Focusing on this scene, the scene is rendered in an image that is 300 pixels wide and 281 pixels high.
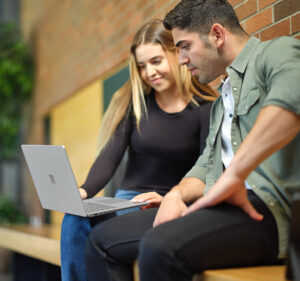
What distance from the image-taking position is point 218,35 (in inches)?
50.9

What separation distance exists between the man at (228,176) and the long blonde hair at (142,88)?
49 centimetres

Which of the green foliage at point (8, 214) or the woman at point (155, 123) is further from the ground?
the woman at point (155, 123)

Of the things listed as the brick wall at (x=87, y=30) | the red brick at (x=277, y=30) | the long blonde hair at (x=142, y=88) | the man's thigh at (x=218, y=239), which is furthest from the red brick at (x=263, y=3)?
the man's thigh at (x=218, y=239)

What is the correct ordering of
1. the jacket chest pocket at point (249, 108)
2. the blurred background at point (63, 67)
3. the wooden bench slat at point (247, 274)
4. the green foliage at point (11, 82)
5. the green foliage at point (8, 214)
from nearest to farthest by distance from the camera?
1. the wooden bench slat at point (247, 274)
2. the jacket chest pocket at point (249, 108)
3. the blurred background at point (63, 67)
4. the green foliage at point (8, 214)
5. the green foliage at point (11, 82)

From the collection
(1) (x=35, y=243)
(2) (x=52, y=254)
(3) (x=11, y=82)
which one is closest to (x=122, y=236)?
(2) (x=52, y=254)

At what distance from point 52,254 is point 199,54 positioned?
1.50m

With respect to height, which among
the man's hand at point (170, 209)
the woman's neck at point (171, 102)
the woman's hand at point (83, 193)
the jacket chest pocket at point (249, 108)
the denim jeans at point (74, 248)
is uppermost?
the jacket chest pocket at point (249, 108)

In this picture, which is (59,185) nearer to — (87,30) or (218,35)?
(218,35)

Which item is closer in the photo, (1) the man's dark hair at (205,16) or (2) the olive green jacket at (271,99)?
(2) the olive green jacket at (271,99)

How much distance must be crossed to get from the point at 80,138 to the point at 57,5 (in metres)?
1.62

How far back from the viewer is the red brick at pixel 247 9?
1.81 meters

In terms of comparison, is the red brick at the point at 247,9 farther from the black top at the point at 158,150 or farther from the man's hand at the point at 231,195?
the man's hand at the point at 231,195

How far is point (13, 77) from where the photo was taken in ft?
17.9

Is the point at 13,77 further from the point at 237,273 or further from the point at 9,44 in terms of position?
the point at 237,273
